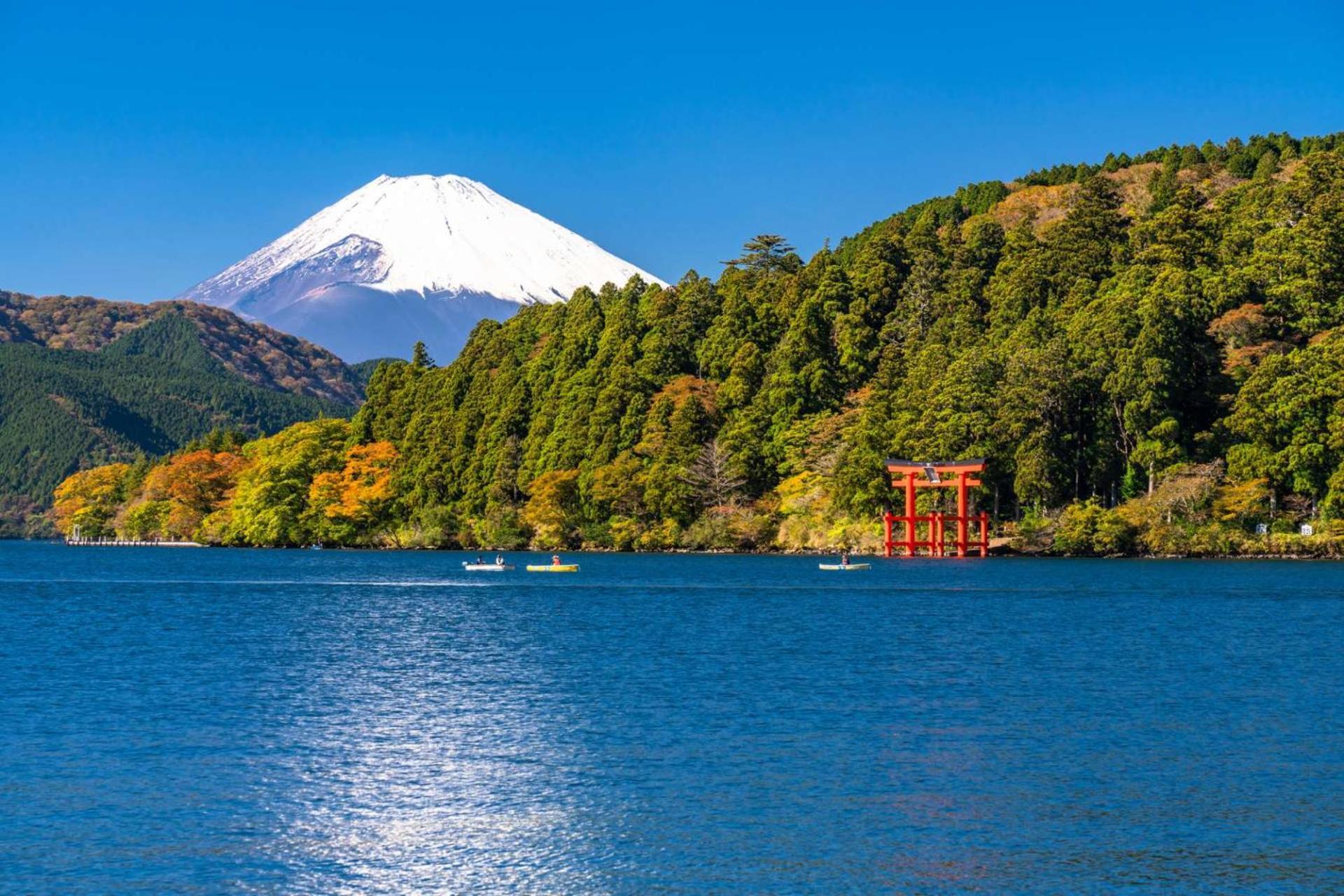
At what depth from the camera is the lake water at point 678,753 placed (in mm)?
18375

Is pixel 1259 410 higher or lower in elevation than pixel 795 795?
higher

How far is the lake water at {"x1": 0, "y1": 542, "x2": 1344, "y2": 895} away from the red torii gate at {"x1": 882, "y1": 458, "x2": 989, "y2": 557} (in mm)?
39789

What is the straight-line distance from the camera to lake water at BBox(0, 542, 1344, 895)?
18375 millimetres

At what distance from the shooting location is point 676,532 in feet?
365

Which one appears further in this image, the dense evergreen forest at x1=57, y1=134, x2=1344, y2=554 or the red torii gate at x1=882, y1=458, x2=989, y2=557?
the red torii gate at x1=882, y1=458, x2=989, y2=557

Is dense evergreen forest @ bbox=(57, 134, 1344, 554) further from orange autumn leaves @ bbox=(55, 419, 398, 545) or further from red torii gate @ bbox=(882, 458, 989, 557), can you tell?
red torii gate @ bbox=(882, 458, 989, 557)

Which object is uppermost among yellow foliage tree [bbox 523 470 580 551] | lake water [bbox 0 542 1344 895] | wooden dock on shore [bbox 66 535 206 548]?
yellow foliage tree [bbox 523 470 580 551]

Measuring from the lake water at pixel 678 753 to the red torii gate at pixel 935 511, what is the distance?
131 ft

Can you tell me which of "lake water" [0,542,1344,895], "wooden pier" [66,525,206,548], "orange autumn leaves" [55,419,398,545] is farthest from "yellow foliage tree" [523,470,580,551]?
"lake water" [0,542,1344,895]

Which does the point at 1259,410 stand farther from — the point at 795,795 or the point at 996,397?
the point at 795,795

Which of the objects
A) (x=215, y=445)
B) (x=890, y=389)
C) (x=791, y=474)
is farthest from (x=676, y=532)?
(x=215, y=445)

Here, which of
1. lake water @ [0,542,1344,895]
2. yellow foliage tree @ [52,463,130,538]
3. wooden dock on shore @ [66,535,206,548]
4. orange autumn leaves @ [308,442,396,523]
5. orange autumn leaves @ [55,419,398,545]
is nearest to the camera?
lake water @ [0,542,1344,895]

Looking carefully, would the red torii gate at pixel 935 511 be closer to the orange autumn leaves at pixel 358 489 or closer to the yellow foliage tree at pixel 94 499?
the orange autumn leaves at pixel 358 489

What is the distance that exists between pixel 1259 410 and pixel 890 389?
97.6 ft
